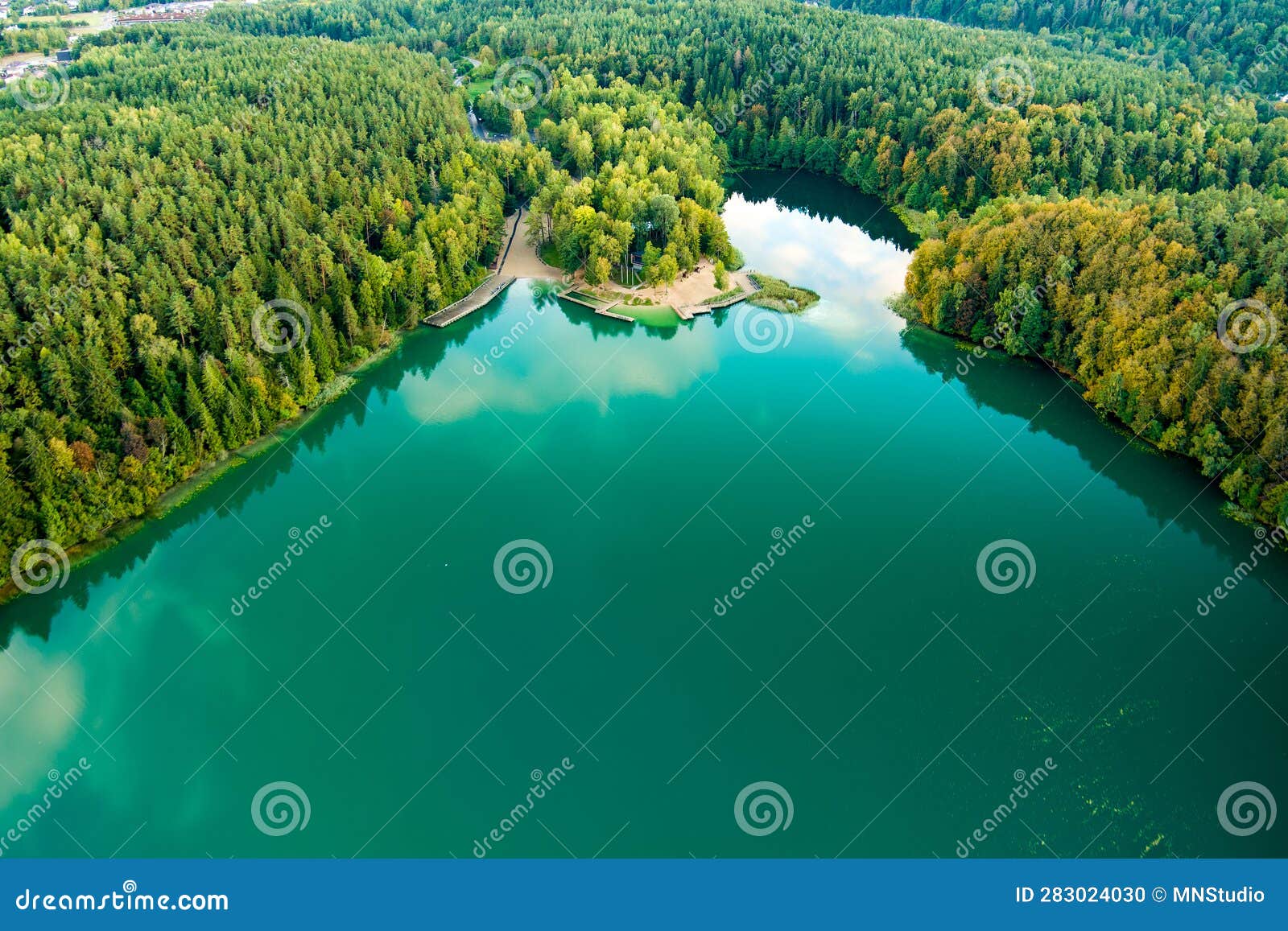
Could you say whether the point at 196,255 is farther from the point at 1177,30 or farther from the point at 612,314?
the point at 1177,30

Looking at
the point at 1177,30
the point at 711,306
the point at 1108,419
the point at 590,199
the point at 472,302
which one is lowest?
the point at 472,302

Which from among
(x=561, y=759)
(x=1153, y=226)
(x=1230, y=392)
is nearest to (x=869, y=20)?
(x=1153, y=226)

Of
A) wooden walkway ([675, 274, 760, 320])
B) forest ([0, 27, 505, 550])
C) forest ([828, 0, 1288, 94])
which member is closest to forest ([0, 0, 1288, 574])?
forest ([0, 27, 505, 550])

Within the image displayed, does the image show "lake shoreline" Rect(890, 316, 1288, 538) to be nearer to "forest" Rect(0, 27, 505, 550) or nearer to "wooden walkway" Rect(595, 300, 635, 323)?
"wooden walkway" Rect(595, 300, 635, 323)

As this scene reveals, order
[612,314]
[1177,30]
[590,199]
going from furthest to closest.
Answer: [1177,30], [590,199], [612,314]

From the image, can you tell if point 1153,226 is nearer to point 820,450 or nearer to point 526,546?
point 820,450

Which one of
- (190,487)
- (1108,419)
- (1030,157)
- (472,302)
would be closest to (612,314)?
(472,302)

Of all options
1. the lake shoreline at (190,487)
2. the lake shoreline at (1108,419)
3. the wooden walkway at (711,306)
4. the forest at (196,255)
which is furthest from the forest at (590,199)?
the wooden walkway at (711,306)
